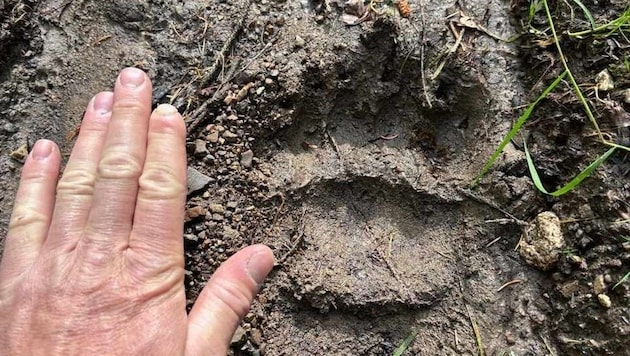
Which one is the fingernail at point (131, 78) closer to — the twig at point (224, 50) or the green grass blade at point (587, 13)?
the twig at point (224, 50)

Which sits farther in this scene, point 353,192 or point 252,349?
point 353,192

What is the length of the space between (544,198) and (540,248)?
7.0 inches

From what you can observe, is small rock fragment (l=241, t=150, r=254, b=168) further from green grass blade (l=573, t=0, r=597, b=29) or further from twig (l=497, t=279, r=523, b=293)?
green grass blade (l=573, t=0, r=597, b=29)

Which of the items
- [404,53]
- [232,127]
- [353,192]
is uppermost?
[404,53]

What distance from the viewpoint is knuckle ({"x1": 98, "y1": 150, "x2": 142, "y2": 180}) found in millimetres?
1684

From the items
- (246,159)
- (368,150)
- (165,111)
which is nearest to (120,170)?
(165,111)

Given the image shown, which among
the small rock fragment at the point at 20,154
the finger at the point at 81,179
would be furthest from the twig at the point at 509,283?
the small rock fragment at the point at 20,154

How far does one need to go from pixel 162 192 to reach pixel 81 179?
0.83ft

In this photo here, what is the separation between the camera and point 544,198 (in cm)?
203

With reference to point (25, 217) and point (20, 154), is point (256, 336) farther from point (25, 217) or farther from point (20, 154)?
point (20, 154)

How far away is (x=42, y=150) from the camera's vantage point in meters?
1.85

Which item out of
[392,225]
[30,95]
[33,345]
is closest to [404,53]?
[392,225]

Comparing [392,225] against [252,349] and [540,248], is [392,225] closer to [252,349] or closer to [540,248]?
[540,248]

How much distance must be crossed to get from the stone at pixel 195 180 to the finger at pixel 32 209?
0.40 meters
